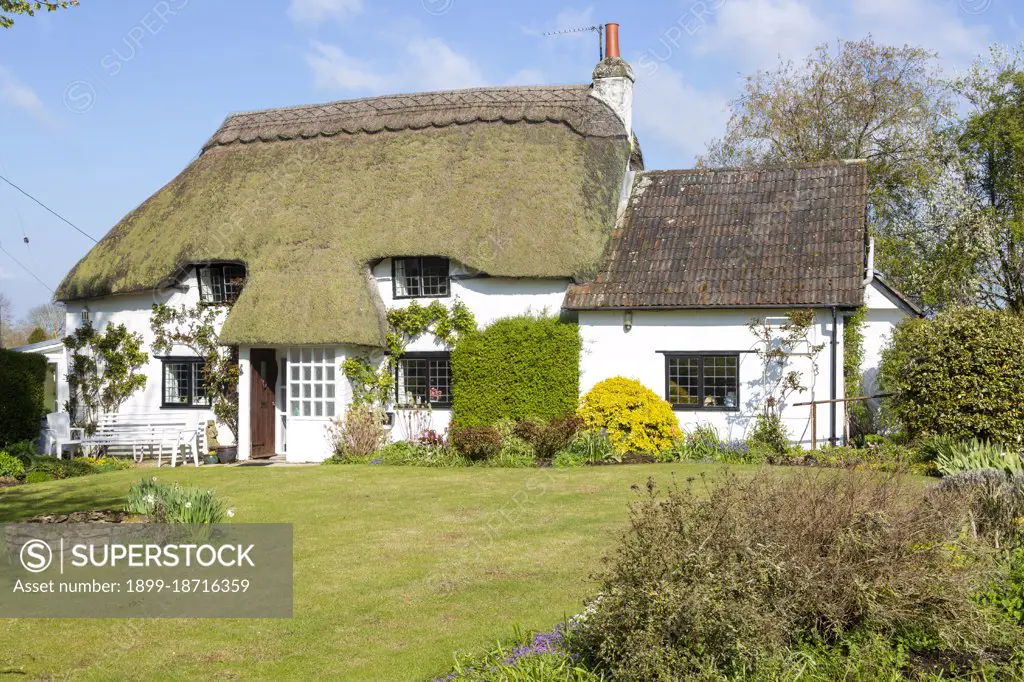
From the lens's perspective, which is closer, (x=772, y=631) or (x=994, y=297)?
(x=772, y=631)

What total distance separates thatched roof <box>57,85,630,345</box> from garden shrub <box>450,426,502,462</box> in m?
2.96

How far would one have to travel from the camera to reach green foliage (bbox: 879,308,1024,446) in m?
13.8

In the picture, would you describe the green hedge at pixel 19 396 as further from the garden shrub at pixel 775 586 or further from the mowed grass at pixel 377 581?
the garden shrub at pixel 775 586

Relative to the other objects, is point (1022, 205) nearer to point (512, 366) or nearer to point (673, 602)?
point (512, 366)

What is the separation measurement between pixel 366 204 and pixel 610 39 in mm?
7524

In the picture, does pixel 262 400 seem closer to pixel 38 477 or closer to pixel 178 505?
→ pixel 38 477

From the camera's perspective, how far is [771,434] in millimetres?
17156

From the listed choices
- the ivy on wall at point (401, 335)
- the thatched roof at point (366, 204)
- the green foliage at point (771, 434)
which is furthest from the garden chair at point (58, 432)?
the green foliage at point (771, 434)

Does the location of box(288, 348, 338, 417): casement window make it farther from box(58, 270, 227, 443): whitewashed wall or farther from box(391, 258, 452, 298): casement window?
box(58, 270, 227, 443): whitewashed wall

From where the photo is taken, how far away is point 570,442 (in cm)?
1739

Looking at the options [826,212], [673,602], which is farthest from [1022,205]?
[673,602]

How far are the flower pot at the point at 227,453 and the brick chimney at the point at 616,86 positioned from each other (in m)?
11.4

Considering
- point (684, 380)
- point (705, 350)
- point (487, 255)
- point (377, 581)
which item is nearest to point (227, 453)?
point (487, 255)

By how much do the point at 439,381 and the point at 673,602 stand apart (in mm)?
14591
